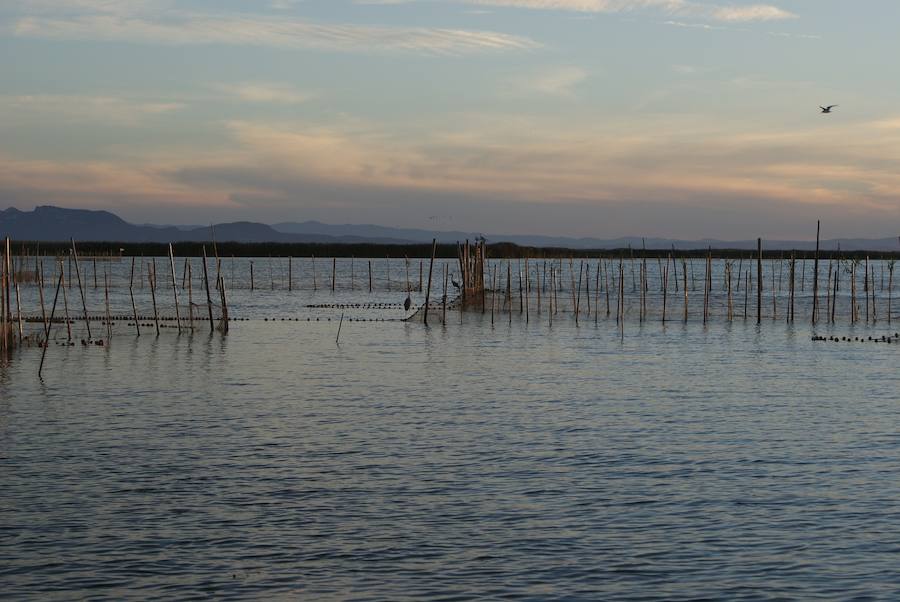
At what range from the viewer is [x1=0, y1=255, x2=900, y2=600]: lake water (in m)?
9.59

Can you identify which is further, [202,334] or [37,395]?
[202,334]

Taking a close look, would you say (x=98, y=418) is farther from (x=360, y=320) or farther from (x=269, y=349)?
(x=360, y=320)

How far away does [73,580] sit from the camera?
30.6 ft

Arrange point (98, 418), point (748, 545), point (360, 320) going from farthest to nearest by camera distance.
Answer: point (360, 320), point (98, 418), point (748, 545)

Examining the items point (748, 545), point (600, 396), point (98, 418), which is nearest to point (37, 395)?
point (98, 418)

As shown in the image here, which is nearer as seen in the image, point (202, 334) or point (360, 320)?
point (202, 334)

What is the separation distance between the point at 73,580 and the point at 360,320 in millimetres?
32672

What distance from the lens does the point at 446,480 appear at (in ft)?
43.2

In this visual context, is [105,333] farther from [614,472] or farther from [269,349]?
[614,472]

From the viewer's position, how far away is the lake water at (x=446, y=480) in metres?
9.59

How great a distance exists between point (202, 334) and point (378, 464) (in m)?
21.6

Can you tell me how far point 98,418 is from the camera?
17.7 metres

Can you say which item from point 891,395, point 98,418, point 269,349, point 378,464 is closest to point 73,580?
point 378,464

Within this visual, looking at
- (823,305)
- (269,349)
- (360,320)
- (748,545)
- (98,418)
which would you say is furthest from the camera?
(823,305)
